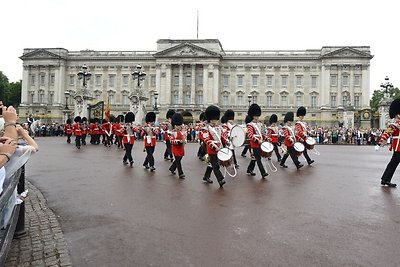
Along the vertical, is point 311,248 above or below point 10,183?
below

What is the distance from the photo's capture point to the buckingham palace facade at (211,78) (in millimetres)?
65688

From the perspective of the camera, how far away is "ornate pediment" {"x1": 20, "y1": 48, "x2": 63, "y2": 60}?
71.6 metres

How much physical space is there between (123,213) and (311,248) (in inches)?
137

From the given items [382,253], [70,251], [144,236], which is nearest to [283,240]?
[382,253]

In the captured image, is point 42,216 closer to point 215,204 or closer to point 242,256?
point 215,204

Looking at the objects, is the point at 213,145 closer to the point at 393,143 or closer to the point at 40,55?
the point at 393,143

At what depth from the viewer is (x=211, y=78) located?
6812 cm

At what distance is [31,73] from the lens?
73.6 metres

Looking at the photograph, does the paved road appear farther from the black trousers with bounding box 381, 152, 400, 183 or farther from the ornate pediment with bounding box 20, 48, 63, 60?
the ornate pediment with bounding box 20, 48, 63, 60

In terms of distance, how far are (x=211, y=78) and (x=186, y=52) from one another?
24.3 ft

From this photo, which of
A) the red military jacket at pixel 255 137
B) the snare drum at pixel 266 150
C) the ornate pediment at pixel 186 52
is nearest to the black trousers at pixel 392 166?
the snare drum at pixel 266 150

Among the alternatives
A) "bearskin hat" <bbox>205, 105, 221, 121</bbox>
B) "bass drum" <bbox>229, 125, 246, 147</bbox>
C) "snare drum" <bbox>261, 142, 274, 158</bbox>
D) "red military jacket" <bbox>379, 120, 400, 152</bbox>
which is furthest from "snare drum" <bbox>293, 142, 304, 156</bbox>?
"bearskin hat" <bbox>205, 105, 221, 121</bbox>

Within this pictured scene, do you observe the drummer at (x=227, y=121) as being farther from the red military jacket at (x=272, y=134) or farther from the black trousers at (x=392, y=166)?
the black trousers at (x=392, y=166)

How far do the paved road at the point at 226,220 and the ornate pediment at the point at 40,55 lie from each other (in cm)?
6898
